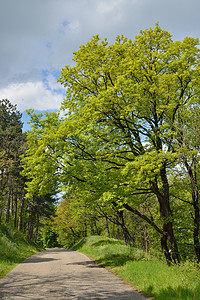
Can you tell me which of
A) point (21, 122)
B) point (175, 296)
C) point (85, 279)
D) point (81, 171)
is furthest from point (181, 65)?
point (21, 122)

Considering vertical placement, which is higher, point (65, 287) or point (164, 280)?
point (164, 280)

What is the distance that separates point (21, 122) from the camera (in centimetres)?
3525

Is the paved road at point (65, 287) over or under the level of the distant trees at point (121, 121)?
under

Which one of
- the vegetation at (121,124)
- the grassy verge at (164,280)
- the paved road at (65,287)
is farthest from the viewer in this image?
the vegetation at (121,124)

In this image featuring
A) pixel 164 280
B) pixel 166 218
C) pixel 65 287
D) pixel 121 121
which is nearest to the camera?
pixel 164 280

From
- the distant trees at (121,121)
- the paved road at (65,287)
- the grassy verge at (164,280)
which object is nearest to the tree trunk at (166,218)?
the distant trees at (121,121)

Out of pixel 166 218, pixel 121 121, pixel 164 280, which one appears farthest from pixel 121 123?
pixel 164 280

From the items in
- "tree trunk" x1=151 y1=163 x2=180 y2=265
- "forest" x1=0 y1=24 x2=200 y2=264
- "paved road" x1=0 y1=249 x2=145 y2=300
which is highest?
"forest" x1=0 y1=24 x2=200 y2=264

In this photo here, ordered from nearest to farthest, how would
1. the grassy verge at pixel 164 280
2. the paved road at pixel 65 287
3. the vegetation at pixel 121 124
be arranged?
the grassy verge at pixel 164 280 → the paved road at pixel 65 287 → the vegetation at pixel 121 124

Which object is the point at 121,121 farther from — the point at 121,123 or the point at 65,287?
the point at 65,287

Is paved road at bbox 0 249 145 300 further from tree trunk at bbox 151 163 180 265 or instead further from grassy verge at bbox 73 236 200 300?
tree trunk at bbox 151 163 180 265

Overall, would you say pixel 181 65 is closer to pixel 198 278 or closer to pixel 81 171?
pixel 81 171

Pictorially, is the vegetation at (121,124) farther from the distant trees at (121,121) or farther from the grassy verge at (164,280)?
the grassy verge at (164,280)

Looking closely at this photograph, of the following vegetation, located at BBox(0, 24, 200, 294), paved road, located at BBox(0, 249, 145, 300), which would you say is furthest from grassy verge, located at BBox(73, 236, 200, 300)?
vegetation, located at BBox(0, 24, 200, 294)
